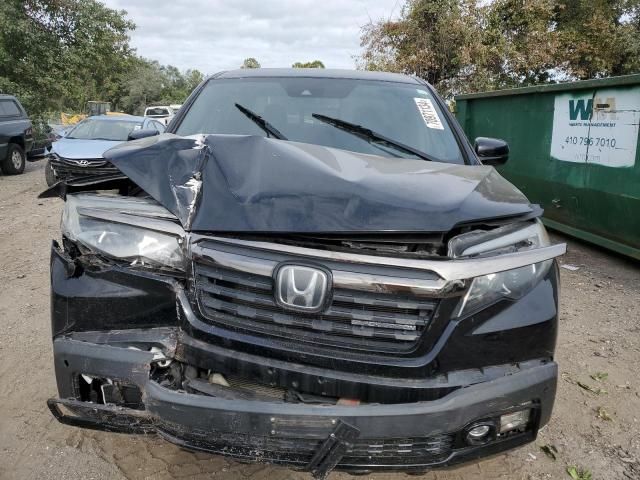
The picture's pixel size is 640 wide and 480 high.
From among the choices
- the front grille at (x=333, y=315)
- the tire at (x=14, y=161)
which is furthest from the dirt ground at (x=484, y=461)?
the tire at (x=14, y=161)

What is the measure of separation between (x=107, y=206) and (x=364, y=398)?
1187mm

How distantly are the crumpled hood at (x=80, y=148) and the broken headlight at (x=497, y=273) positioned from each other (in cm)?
864

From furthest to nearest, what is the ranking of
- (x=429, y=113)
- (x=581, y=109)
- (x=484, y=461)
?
(x=581, y=109) → (x=429, y=113) → (x=484, y=461)

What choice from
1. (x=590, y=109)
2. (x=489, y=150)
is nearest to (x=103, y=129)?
(x=590, y=109)

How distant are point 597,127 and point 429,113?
3500 millimetres

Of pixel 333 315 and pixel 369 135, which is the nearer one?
pixel 333 315

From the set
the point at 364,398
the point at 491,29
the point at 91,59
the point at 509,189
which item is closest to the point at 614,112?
the point at 509,189

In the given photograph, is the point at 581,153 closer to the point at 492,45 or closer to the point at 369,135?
the point at 369,135

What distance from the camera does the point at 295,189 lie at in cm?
189

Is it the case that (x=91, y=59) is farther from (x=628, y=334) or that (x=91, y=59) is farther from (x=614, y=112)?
(x=628, y=334)

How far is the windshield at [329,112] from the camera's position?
288 centimetres

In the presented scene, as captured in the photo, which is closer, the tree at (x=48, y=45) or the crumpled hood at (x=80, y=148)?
the crumpled hood at (x=80, y=148)

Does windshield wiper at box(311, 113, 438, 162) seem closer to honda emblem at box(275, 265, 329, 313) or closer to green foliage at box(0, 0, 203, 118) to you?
honda emblem at box(275, 265, 329, 313)

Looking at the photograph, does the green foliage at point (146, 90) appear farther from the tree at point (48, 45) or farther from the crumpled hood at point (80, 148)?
the crumpled hood at point (80, 148)
